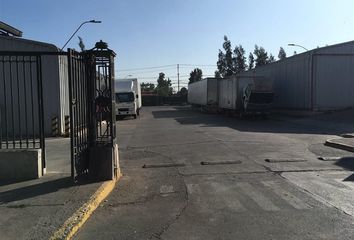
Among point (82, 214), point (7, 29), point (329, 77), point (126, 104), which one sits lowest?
point (82, 214)

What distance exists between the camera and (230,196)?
356 inches

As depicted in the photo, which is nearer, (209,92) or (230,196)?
(230,196)

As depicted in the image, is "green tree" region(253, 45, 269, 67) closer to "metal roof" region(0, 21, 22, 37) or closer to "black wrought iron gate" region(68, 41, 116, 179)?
"metal roof" region(0, 21, 22, 37)

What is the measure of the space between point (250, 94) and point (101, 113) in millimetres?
26421

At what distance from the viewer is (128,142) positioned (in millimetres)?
19922

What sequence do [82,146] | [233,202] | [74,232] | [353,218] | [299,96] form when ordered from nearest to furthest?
1. [74,232]
2. [353,218]
3. [233,202]
4. [82,146]
5. [299,96]

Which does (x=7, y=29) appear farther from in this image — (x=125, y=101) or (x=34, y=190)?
(x=34, y=190)

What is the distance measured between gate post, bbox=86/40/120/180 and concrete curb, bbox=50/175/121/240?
1.74 feet

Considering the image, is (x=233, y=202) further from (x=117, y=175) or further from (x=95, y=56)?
(x=95, y=56)

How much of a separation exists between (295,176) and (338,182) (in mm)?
1039

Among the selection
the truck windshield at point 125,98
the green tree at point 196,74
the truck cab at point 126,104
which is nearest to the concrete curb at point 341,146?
the truck cab at point 126,104

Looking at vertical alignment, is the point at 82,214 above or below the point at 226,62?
below

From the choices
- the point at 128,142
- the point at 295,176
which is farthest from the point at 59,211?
the point at 128,142

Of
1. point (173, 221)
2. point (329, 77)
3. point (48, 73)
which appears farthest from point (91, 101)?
point (329, 77)
